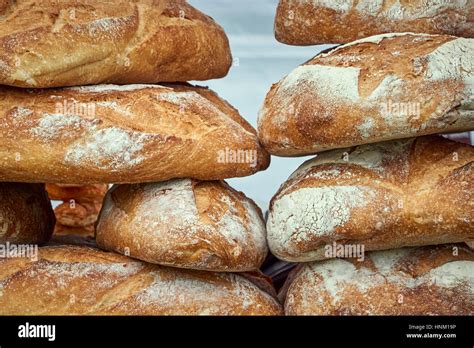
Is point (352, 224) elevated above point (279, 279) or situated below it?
above

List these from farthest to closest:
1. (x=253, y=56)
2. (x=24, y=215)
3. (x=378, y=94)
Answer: (x=253, y=56) → (x=24, y=215) → (x=378, y=94)

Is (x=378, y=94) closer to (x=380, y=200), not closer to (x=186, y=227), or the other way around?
(x=380, y=200)

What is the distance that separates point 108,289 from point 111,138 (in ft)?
1.59

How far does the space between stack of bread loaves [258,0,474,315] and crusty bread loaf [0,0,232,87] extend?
14.9 inches

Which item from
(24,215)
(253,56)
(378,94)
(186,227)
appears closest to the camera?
(378,94)

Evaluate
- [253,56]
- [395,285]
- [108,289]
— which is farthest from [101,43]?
[395,285]

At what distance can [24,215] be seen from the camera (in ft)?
9.18

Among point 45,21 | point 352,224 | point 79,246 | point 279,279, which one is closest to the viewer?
point 352,224
